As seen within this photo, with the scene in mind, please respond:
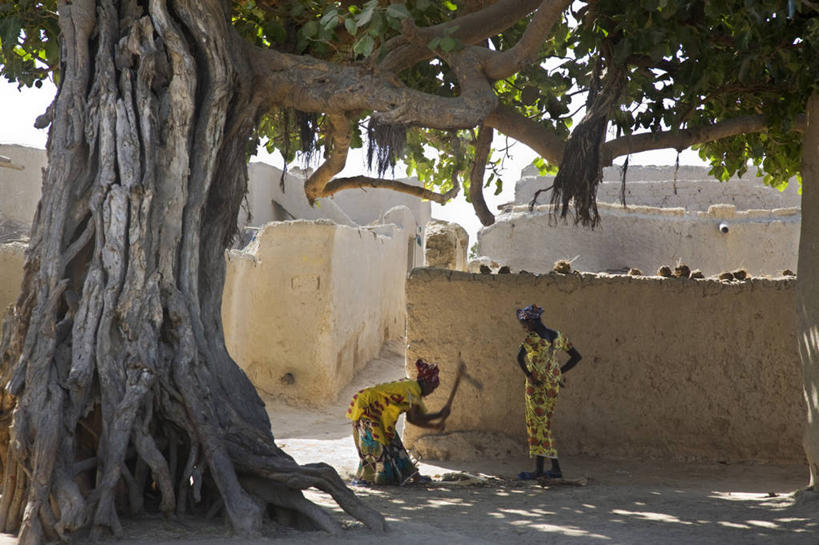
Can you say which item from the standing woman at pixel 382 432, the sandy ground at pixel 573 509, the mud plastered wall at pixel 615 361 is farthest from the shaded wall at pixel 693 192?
the standing woman at pixel 382 432

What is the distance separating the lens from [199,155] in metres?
4.73

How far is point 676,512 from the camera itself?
503 cm

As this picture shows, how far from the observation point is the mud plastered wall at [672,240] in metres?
12.6

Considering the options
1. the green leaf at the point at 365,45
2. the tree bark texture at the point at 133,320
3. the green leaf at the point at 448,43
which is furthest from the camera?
the green leaf at the point at 448,43

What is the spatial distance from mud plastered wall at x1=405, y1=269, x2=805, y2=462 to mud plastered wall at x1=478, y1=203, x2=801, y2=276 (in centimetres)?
533

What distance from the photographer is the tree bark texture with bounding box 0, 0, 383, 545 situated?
3865 mm

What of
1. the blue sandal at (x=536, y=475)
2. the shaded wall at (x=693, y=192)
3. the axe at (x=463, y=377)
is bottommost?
the blue sandal at (x=536, y=475)

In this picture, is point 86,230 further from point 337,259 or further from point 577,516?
point 337,259

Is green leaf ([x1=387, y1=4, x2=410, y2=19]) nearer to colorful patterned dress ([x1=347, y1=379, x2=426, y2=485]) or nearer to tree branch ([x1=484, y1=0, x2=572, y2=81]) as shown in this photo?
tree branch ([x1=484, y1=0, x2=572, y2=81])

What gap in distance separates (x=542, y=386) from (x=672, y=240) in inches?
287

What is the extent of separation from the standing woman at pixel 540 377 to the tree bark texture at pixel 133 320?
7.76ft

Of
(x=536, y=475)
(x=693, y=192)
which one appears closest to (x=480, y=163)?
(x=536, y=475)

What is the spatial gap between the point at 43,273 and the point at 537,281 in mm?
4141

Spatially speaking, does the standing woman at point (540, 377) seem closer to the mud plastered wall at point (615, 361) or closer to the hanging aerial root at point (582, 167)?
the mud plastered wall at point (615, 361)
